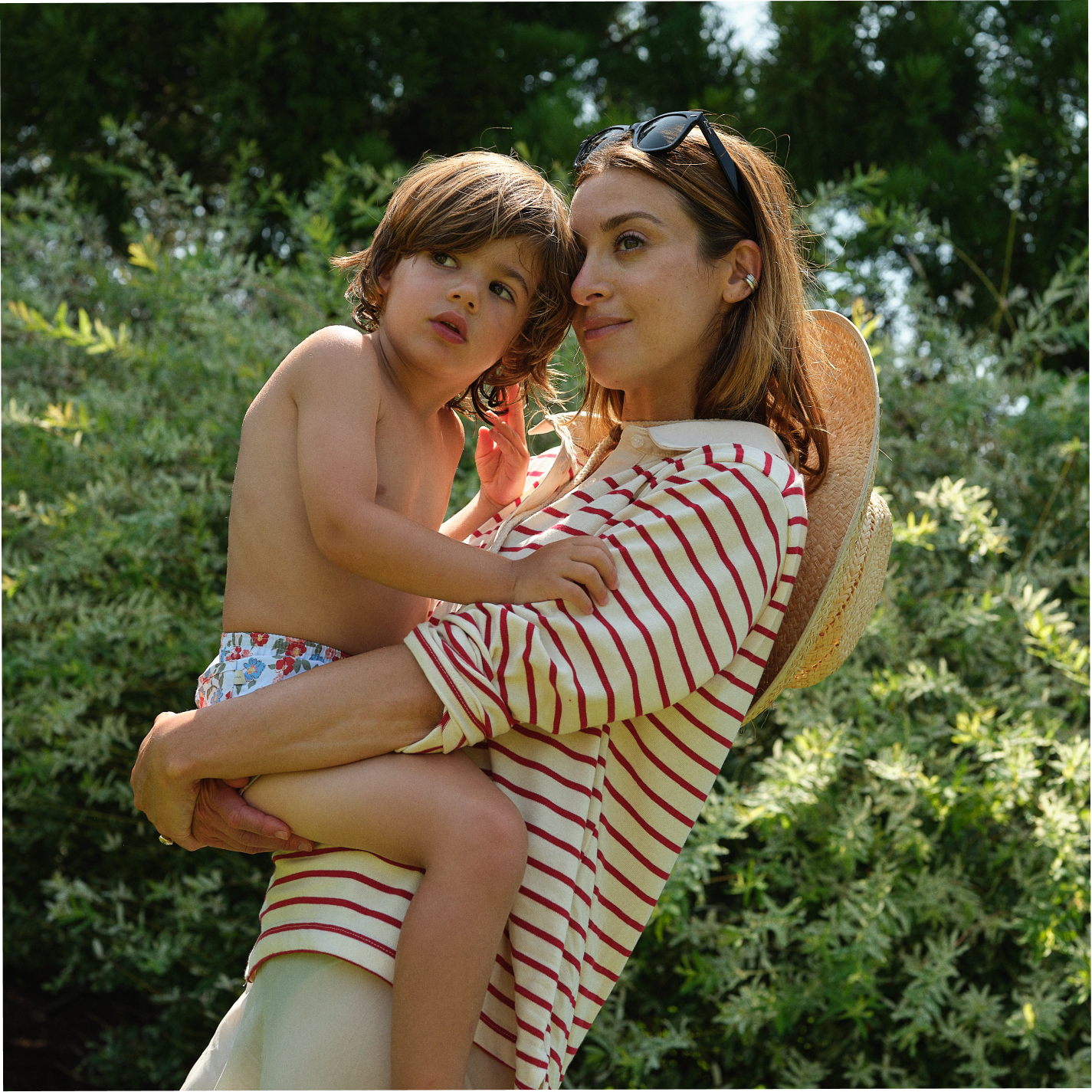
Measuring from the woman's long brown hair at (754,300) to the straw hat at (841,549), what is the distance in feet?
0.18

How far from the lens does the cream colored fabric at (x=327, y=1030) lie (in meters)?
1.26

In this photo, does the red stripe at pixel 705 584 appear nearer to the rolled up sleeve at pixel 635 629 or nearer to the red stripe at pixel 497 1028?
the rolled up sleeve at pixel 635 629

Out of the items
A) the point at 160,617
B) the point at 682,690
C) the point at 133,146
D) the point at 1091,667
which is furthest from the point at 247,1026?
the point at 133,146

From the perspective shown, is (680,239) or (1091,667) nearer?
(680,239)

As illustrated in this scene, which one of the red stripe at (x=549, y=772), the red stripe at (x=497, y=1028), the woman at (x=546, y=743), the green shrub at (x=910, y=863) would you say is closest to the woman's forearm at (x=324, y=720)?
the woman at (x=546, y=743)

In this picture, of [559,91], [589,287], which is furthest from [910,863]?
[559,91]

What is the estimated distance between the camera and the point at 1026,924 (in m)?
2.75

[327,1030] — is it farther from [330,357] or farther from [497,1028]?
[330,357]

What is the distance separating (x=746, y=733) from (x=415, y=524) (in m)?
1.81

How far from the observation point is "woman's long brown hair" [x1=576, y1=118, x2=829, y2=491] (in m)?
1.68

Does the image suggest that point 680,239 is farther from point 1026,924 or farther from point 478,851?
point 1026,924

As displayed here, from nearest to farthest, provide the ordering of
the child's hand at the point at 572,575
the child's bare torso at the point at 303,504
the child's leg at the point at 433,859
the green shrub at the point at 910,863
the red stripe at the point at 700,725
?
1. the child's leg at the point at 433,859
2. the child's hand at the point at 572,575
3. the red stripe at the point at 700,725
4. the child's bare torso at the point at 303,504
5. the green shrub at the point at 910,863

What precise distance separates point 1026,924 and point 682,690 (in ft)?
6.05

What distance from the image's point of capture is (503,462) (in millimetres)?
1922
